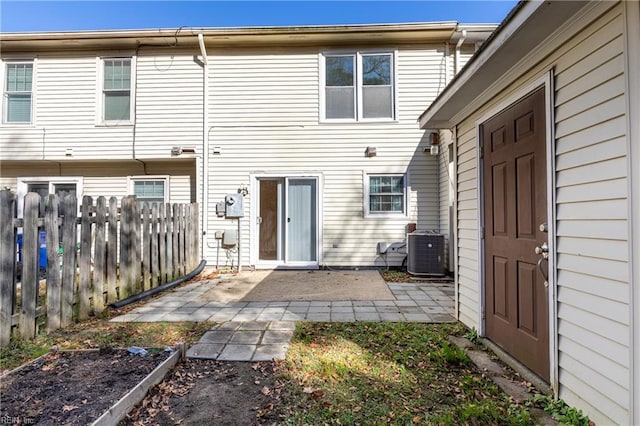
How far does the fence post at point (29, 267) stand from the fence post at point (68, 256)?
331 millimetres

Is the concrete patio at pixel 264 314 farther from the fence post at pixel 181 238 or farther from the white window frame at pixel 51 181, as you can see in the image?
the white window frame at pixel 51 181

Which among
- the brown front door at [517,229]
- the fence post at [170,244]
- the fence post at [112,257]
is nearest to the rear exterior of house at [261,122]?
the fence post at [170,244]

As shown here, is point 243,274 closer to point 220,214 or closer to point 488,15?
point 220,214

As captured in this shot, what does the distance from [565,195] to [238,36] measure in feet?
23.1

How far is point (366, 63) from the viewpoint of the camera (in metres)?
7.25

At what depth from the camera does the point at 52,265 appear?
11.1 feet

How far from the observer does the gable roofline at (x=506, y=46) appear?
191cm

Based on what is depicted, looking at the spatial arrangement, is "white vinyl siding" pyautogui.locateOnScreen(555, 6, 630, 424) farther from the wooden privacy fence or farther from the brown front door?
the wooden privacy fence

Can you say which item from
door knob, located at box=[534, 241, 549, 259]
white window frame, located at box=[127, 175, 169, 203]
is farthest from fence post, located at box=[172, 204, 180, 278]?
door knob, located at box=[534, 241, 549, 259]

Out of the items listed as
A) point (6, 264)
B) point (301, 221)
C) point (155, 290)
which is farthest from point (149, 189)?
point (6, 264)

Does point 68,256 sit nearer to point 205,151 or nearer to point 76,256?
point 76,256

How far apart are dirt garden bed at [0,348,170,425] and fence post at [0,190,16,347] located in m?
0.59

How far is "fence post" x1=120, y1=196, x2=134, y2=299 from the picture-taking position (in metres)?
4.51

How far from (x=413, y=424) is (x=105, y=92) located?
8949 millimetres
